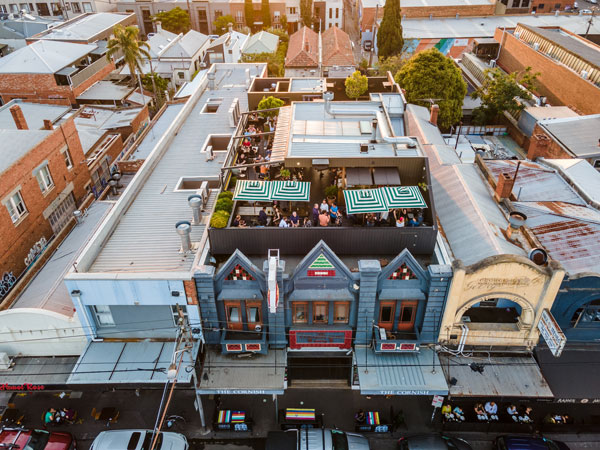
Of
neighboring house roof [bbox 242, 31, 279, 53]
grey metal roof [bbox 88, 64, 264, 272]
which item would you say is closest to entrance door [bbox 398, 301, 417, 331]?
grey metal roof [bbox 88, 64, 264, 272]

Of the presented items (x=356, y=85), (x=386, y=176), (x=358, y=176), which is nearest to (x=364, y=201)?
(x=358, y=176)

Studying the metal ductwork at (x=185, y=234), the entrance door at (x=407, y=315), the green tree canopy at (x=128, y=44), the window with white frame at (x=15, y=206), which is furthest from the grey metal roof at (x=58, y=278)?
the green tree canopy at (x=128, y=44)

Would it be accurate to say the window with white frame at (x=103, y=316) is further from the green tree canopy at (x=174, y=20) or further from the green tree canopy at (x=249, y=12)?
the green tree canopy at (x=249, y=12)

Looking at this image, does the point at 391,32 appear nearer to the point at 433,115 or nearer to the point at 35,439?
the point at 433,115

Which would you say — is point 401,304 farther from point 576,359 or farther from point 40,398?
point 40,398

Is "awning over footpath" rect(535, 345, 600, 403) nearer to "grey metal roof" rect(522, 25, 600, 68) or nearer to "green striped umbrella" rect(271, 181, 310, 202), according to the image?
"green striped umbrella" rect(271, 181, 310, 202)

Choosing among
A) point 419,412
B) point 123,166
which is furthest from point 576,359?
point 123,166
